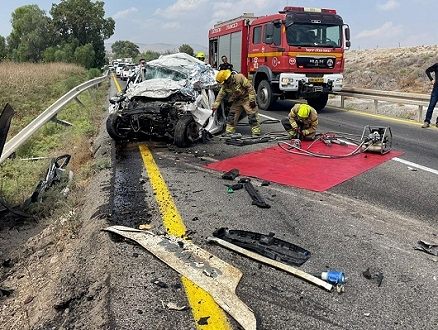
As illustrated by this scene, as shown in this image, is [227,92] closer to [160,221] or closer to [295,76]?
[295,76]

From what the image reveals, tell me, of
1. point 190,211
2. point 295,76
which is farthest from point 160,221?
point 295,76

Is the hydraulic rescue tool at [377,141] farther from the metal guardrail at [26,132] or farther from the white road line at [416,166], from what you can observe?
the metal guardrail at [26,132]

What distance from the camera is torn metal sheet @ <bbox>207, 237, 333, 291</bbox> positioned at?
8.91 ft

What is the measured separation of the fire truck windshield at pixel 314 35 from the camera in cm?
1174

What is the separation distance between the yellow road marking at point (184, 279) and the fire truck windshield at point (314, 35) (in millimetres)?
6838

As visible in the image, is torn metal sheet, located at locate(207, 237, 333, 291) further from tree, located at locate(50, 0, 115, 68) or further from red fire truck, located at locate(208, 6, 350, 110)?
tree, located at locate(50, 0, 115, 68)

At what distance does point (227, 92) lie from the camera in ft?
27.7

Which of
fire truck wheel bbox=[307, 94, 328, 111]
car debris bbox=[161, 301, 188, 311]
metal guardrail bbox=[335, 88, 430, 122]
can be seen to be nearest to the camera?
car debris bbox=[161, 301, 188, 311]

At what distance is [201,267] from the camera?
293 centimetres

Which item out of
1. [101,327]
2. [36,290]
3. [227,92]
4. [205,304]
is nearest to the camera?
[101,327]

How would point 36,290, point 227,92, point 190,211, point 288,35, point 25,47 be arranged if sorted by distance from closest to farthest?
point 36,290
point 190,211
point 227,92
point 288,35
point 25,47

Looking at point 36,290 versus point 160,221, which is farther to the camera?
point 160,221

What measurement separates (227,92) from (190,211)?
15.5ft

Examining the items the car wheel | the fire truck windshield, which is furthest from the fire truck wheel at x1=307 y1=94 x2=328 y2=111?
the car wheel
